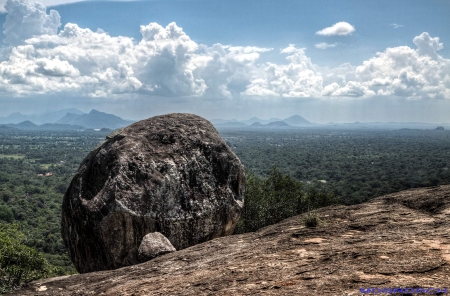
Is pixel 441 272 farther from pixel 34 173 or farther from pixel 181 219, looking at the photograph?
pixel 34 173

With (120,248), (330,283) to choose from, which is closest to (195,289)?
(330,283)

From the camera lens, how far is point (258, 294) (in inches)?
249

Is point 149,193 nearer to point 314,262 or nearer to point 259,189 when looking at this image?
point 314,262

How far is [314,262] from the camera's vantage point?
24.2 ft

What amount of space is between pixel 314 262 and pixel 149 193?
8.39m

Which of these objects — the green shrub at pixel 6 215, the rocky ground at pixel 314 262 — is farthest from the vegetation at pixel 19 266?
the green shrub at pixel 6 215

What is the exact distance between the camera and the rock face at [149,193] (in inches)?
529

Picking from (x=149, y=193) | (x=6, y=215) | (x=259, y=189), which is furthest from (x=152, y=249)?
(x=6, y=215)

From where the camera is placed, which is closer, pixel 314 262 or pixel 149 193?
pixel 314 262

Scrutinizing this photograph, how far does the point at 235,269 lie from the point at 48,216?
71.8 metres

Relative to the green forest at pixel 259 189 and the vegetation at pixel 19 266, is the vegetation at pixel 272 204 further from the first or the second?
the vegetation at pixel 19 266

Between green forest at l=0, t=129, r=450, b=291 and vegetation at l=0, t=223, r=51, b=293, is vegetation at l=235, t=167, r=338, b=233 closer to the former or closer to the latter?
green forest at l=0, t=129, r=450, b=291

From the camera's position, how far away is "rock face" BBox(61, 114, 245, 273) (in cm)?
1343

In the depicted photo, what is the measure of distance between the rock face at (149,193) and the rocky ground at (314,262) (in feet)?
10.1
